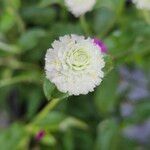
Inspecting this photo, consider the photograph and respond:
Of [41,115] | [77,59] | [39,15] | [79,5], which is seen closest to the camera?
[77,59]

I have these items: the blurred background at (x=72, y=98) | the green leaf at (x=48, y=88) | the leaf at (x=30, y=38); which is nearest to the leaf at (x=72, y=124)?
the blurred background at (x=72, y=98)

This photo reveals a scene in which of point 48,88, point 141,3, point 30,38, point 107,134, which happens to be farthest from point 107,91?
point 48,88

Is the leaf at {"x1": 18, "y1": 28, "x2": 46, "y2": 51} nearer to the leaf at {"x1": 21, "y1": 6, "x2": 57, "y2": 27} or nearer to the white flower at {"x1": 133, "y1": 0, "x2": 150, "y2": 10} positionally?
the leaf at {"x1": 21, "y1": 6, "x2": 57, "y2": 27}

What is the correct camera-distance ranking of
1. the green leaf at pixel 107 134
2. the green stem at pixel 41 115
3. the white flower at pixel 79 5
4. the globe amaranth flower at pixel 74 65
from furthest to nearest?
the green leaf at pixel 107 134, the green stem at pixel 41 115, the white flower at pixel 79 5, the globe amaranth flower at pixel 74 65

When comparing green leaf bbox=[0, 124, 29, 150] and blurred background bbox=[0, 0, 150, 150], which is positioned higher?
blurred background bbox=[0, 0, 150, 150]

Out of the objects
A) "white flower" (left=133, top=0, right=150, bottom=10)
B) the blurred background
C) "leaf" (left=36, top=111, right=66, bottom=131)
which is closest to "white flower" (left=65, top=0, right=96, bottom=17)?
"white flower" (left=133, top=0, right=150, bottom=10)

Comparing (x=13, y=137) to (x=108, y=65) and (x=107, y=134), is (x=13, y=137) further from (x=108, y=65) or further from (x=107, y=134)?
(x=108, y=65)

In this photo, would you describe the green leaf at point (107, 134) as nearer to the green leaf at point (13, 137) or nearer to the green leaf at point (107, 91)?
the green leaf at point (107, 91)
